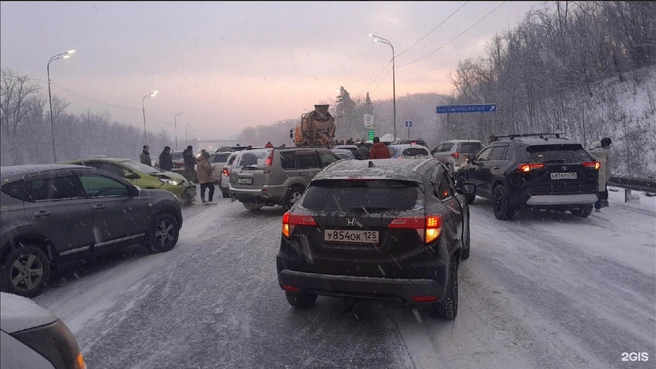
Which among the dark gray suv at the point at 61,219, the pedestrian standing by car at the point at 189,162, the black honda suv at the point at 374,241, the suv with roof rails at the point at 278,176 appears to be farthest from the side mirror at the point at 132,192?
the pedestrian standing by car at the point at 189,162

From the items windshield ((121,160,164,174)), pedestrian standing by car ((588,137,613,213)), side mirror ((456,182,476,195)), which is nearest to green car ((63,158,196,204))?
windshield ((121,160,164,174))

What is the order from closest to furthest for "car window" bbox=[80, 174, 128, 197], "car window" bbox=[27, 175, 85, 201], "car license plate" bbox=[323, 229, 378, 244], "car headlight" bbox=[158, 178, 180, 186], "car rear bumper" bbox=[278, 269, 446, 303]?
"car rear bumper" bbox=[278, 269, 446, 303], "car license plate" bbox=[323, 229, 378, 244], "car window" bbox=[27, 175, 85, 201], "car window" bbox=[80, 174, 128, 197], "car headlight" bbox=[158, 178, 180, 186]

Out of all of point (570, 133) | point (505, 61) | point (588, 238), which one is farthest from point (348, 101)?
point (588, 238)

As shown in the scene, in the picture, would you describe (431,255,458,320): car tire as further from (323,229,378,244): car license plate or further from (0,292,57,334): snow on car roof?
(0,292,57,334): snow on car roof

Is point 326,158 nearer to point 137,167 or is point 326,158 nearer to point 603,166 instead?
point 137,167

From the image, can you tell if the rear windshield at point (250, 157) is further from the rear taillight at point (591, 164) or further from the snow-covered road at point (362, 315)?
the rear taillight at point (591, 164)

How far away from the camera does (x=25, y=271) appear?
5.59 m

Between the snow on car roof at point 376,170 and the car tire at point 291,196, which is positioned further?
the car tire at point 291,196

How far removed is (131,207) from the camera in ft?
24.0

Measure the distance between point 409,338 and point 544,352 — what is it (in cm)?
116

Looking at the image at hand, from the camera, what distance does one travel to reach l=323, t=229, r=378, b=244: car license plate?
419 cm

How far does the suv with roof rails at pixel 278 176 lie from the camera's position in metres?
11.5

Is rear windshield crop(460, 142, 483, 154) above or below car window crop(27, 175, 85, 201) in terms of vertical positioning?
above

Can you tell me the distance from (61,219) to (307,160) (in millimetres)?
6921
